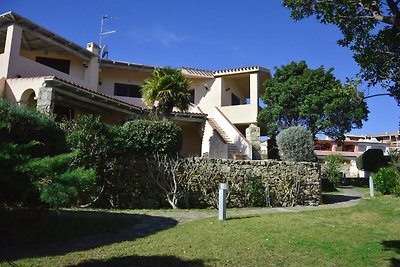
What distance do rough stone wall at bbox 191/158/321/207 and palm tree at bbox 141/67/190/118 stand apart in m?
4.18

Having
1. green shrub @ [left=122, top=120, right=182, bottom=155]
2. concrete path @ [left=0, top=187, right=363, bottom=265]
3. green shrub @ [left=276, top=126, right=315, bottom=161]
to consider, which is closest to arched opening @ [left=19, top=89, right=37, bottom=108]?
green shrub @ [left=122, top=120, right=182, bottom=155]

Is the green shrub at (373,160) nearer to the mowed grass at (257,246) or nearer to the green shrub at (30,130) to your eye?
the mowed grass at (257,246)

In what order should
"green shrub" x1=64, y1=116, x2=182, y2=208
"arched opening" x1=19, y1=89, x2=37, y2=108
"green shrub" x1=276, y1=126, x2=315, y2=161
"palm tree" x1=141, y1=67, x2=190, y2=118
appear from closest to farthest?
1. "green shrub" x1=64, y1=116, x2=182, y2=208
2. "arched opening" x1=19, y1=89, x2=37, y2=108
3. "palm tree" x1=141, y1=67, x2=190, y2=118
4. "green shrub" x1=276, y1=126, x2=315, y2=161

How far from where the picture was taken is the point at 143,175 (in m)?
12.2

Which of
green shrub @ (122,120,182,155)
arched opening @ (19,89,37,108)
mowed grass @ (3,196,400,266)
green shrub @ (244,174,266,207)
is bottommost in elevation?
mowed grass @ (3,196,400,266)

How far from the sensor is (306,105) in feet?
75.6

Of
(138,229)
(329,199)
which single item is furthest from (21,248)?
(329,199)

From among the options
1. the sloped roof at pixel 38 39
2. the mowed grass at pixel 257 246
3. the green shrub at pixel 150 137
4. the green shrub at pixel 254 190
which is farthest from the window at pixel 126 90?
the mowed grass at pixel 257 246

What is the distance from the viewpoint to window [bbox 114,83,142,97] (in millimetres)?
23578

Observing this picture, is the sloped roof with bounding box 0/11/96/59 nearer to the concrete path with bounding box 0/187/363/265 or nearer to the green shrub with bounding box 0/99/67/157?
the concrete path with bounding box 0/187/363/265

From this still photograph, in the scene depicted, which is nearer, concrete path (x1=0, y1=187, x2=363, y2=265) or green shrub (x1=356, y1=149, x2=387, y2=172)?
concrete path (x1=0, y1=187, x2=363, y2=265)

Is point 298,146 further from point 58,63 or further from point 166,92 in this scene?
point 58,63

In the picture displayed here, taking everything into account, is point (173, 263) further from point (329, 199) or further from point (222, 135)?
point (222, 135)

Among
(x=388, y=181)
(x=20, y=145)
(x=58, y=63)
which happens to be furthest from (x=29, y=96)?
(x=388, y=181)
